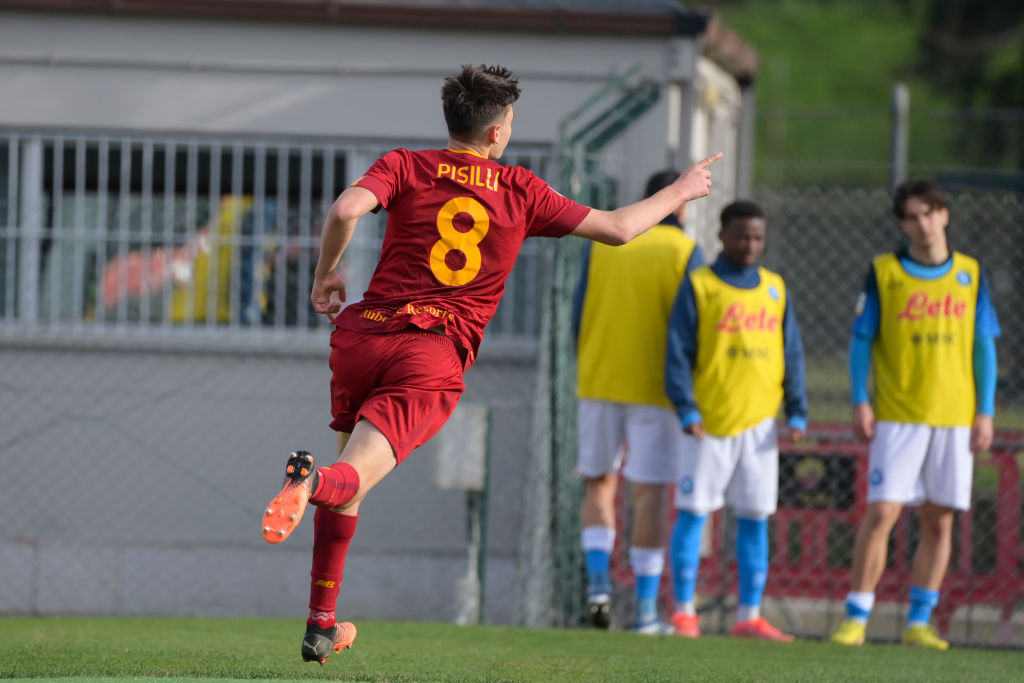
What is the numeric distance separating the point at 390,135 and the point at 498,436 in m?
2.08

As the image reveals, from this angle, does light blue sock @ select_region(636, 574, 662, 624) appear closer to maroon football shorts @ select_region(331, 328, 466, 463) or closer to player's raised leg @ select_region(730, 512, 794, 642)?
player's raised leg @ select_region(730, 512, 794, 642)

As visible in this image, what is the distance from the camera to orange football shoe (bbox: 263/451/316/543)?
385 centimetres

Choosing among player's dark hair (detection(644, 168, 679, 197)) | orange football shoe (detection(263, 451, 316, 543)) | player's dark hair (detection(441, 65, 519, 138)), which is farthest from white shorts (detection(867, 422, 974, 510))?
orange football shoe (detection(263, 451, 316, 543))

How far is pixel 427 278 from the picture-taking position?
443 centimetres

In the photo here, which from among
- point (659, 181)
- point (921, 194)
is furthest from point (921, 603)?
point (659, 181)

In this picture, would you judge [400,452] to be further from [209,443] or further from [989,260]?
[989,260]

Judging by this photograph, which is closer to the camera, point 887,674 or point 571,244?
point 887,674

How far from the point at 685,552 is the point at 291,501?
10.6 ft

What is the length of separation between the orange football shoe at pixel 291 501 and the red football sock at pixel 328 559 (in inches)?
15.6

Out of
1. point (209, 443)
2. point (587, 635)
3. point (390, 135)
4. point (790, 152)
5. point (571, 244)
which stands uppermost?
point (790, 152)

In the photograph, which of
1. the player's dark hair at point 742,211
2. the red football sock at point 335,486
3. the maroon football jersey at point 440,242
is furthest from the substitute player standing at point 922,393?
the red football sock at point 335,486

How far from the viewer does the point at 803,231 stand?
16016 millimetres

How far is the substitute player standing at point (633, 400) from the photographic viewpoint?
6.91 meters

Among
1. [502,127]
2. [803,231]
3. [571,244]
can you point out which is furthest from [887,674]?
[803,231]
